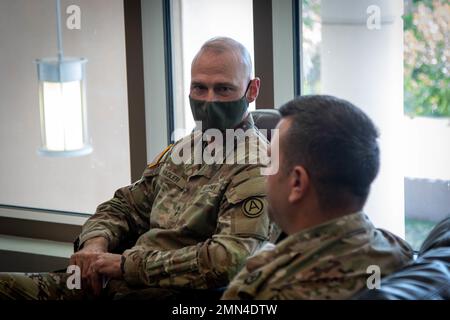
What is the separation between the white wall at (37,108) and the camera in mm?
4109

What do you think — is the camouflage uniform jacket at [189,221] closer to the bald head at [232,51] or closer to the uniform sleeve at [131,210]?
the uniform sleeve at [131,210]

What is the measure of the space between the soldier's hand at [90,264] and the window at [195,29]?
3.94 ft

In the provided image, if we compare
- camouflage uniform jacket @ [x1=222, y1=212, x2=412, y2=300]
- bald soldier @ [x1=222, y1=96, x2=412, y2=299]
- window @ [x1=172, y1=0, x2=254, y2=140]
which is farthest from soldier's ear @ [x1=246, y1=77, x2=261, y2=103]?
camouflage uniform jacket @ [x1=222, y1=212, x2=412, y2=300]

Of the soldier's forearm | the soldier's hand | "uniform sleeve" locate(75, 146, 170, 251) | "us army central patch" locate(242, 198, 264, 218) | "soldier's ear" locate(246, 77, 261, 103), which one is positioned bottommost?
the soldier's hand

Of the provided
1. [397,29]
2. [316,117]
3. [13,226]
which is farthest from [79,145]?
[13,226]

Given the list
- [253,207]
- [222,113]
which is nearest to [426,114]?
[222,113]

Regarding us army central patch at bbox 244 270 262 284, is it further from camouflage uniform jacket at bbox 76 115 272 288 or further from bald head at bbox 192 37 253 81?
bald head at bbox 192 37 253 81

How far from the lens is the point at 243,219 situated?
2.70 m

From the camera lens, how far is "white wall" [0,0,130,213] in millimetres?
4109

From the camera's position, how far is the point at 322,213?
1.87 metres

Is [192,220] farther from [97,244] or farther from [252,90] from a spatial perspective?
[252,90]

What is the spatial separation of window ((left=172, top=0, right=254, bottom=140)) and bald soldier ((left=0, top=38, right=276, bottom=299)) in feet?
2.75

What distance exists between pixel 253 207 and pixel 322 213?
0.84 metres

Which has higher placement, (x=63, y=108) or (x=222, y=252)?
(x=63, y=108)
